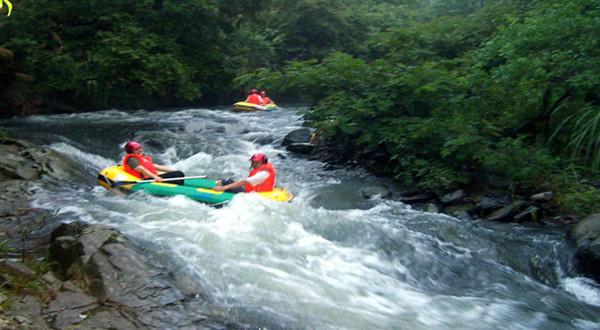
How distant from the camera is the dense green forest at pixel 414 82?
687cm

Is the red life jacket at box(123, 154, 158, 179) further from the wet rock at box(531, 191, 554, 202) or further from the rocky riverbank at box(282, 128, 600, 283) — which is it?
the wet rock at box(531, 191, 554, 202)

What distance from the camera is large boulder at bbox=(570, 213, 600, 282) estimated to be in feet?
16.0

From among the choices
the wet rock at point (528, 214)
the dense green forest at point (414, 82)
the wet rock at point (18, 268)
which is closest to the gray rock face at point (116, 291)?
the wet rock at point (18, 268)

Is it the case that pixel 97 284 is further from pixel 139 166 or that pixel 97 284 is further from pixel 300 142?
pixel 300 142

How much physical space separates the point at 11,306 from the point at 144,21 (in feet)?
46.7

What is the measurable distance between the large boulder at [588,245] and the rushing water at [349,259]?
0.13 m

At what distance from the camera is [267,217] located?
6.00 m

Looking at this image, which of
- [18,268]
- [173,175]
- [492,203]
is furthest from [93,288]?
[492,203]

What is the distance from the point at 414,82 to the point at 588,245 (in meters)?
3.84

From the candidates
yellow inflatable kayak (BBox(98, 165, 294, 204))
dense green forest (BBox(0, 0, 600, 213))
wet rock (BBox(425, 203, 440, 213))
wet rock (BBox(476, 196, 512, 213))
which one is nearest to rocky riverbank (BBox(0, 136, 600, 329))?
wet rock (BBox(476, 196, 512, 213))

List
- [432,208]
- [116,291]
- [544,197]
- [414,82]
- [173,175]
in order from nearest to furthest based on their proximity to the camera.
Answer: [116,291] < [544,197] < [432,208] < [173,175] < [414,82]

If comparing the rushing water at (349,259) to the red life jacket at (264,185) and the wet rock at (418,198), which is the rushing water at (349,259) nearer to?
the wet rock at (418,198)

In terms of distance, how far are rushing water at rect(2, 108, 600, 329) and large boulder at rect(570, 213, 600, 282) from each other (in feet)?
0.42

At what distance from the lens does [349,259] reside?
5.12 meters
